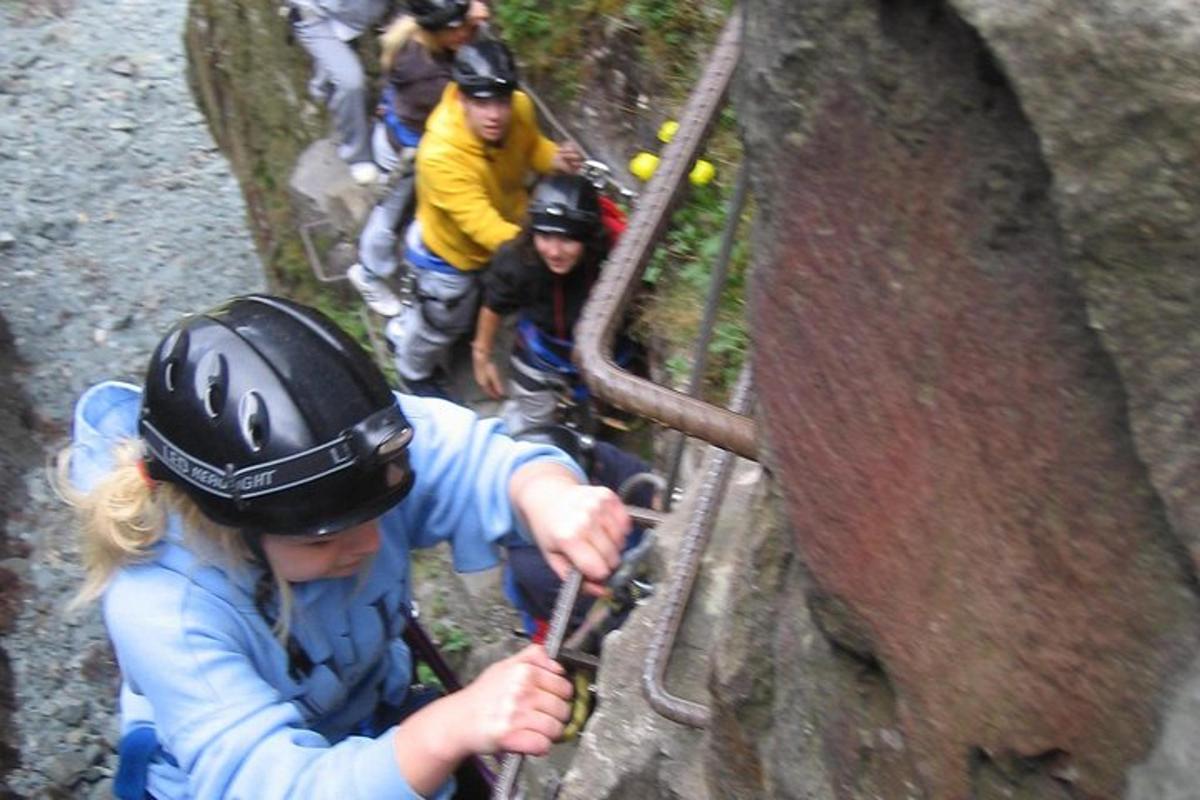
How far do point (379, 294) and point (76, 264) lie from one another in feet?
14.4

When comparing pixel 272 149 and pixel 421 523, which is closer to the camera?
pixel 421 523

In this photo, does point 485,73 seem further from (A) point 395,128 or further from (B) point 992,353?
(B) point 992,353

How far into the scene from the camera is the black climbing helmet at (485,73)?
17.2 feet

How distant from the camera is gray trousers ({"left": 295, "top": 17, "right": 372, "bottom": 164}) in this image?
712cm

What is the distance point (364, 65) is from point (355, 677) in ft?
17.2

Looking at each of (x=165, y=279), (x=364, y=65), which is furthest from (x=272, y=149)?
(x=165, y=279)

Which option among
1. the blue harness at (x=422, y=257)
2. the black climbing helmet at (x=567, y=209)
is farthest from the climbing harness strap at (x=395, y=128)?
the black climbing helmet at (x=567, y=209)

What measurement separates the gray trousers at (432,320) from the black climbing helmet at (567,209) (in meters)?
1.06

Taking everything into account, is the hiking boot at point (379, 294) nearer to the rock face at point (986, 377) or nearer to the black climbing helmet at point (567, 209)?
the black climbing helmet at point (567, 209)

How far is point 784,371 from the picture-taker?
A: 5.32 feet

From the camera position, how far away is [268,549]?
2.31 m

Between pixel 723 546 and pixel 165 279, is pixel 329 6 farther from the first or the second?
pixel 723 546

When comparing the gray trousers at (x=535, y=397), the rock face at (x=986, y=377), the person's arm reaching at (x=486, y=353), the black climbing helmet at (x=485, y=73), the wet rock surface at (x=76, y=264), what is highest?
the rock face at (x=986, y=377)

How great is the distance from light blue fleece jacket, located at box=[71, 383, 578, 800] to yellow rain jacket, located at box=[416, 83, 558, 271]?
296 centimetres
